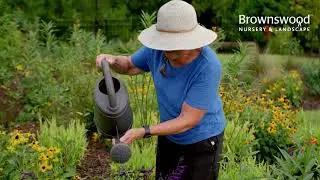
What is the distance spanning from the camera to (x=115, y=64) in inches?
145

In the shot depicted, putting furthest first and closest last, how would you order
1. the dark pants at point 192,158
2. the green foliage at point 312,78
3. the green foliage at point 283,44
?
the green foliage at point 283,44
the green foliage at point 312,78
the dark pants at point 192,158

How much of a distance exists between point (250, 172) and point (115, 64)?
1.12 meters

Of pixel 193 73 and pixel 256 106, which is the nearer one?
pixel 193 73

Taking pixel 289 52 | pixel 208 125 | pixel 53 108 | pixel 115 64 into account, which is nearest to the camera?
pixel 208 125

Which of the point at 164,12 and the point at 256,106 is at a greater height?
the point at 164,12

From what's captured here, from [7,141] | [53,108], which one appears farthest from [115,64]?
[53,108]

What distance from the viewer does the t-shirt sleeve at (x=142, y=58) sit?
3.58 metres

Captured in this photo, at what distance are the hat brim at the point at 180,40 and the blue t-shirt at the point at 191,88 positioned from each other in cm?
11

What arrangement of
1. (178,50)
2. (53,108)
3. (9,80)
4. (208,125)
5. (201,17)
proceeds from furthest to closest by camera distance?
(201,17) < (9,80) < (53,108) < (208,125) < (178,50)

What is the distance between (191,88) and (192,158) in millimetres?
530

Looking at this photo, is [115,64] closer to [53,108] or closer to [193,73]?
[193,73]

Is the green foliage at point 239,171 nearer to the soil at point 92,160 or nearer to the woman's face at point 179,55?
the soil at point 92,160

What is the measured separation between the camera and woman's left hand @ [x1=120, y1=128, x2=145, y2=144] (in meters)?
3.02

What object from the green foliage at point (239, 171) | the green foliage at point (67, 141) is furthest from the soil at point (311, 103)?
the green foliage at point (67, 141)
